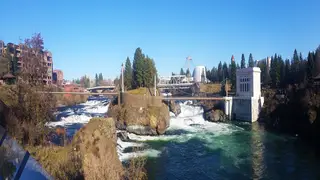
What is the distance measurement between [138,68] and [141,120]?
19.4 metres

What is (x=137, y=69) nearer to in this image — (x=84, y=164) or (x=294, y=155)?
(x=294, y=155)

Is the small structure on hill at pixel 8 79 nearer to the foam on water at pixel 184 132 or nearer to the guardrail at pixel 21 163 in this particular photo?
the foam on water at pixel 184 132

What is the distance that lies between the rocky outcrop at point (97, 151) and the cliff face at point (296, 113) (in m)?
20.9

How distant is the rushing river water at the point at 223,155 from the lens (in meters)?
15.1

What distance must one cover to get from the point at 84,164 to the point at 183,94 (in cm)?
6018

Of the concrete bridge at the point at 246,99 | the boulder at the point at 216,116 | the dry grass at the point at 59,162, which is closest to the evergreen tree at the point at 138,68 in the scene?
the concrete bridge at the point at 246,99

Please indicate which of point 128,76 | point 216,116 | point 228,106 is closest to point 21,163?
point 216,116

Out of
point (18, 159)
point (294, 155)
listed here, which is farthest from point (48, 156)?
point (294, 155)

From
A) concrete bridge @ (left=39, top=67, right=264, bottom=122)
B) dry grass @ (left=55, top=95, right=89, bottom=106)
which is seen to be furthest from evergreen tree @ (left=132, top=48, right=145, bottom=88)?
dry grass @ (left=55, top=95, right=89, bottom=106)

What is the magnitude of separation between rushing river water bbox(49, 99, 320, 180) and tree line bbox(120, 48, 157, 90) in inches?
714

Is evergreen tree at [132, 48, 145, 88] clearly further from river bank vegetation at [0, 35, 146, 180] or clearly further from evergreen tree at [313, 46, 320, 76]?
river bank vegetation at [0, 35, 146, 180]

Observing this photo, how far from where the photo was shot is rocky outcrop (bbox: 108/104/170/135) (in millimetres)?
27241

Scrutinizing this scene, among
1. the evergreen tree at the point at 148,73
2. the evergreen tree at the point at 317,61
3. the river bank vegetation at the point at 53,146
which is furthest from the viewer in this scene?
the evergreen tree at the point at 148,73

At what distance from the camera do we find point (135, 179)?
705 cm
